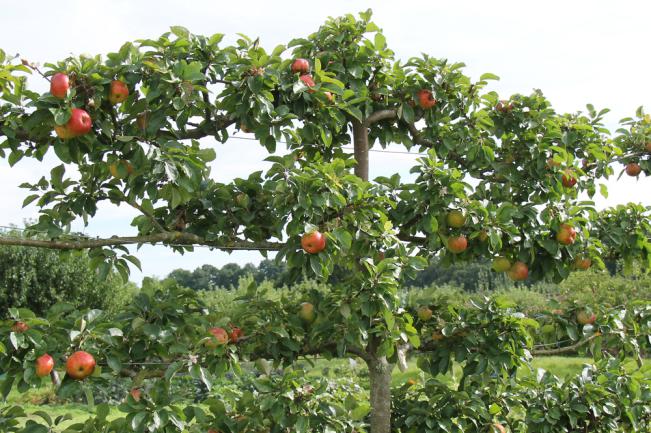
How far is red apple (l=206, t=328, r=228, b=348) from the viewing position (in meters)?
2.71

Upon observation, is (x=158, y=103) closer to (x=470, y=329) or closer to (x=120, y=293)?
(x=470, y=329)

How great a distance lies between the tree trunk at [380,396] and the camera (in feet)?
11.2

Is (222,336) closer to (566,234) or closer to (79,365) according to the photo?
(79,365)

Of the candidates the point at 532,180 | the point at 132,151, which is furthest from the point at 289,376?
the point at 532,180

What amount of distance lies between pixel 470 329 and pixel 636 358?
988 mm

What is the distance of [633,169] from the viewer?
13.7 ft

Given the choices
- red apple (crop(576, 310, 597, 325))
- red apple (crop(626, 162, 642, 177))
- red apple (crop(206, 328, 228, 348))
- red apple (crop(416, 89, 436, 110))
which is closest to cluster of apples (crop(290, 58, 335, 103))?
red apple (crop(416, 89, 436, 110))

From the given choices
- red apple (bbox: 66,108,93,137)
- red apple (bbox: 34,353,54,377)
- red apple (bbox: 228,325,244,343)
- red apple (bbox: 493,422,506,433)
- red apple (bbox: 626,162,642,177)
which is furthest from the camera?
red apple (bbox: 626,162,642,177)

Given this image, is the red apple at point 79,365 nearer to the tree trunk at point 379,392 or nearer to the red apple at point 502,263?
the tree trunk at point 379,392

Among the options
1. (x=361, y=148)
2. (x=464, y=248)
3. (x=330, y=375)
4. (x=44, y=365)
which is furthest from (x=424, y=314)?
(x=330, y=375)

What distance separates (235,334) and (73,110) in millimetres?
1231

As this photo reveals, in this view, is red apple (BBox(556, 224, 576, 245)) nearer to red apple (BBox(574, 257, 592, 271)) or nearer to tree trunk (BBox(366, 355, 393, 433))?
red apple (BBox(574, 257, 592, 271))

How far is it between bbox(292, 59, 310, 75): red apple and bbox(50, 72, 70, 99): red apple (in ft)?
3.22

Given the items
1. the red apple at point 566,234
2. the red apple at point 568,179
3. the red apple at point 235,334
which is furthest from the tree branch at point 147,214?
the red apple at point 568,179
